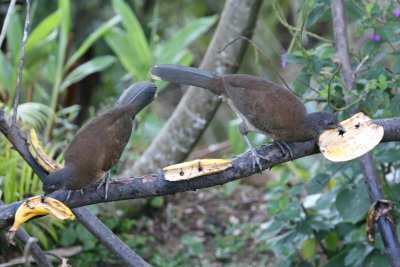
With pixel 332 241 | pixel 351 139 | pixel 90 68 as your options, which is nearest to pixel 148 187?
pixel 351 139

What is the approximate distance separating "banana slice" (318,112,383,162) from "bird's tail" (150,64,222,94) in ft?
1.70

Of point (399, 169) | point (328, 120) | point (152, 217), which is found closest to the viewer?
point (328, 120)

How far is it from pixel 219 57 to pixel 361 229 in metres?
1.50

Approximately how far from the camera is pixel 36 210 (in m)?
2.55

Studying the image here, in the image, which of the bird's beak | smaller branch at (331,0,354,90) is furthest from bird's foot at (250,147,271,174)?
smaller branch at (331,0,354,90)

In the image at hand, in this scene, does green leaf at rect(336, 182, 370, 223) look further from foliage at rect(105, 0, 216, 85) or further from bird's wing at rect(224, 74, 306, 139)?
foliage at rect(105, 0, 216, 85)

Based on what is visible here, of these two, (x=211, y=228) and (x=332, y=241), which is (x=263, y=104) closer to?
(x=332, y=241)

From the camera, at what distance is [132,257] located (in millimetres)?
3111

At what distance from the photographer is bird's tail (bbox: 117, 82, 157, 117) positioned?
2.83 metres

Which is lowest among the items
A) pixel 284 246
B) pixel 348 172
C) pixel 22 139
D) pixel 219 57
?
pixel 284 246

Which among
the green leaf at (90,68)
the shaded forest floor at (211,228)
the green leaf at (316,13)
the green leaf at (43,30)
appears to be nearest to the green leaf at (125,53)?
the green leaf at (90,68)

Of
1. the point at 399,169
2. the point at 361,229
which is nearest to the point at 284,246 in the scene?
the point at 361,229

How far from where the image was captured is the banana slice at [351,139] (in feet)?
A: 9.11

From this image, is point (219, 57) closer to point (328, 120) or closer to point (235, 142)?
point (235, 142)
